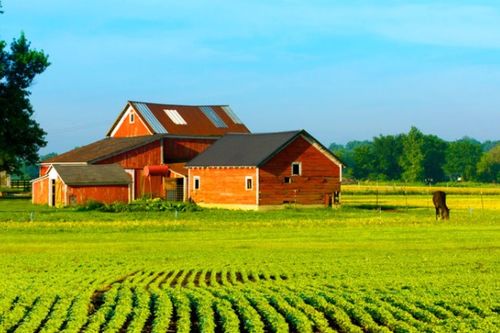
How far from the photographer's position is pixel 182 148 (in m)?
79.4

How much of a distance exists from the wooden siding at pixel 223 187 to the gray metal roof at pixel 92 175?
594cm

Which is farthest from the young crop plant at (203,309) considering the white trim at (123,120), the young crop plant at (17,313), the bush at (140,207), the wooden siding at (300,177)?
the white trim at (123,120)

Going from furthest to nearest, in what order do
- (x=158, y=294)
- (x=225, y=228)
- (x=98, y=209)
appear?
1. (x=98, y=209)
2. (x=225, y=228)
3. (x=158, y=294)

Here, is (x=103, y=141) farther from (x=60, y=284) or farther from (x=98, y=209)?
(x=60, y=284)

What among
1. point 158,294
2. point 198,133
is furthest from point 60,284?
point 198,133

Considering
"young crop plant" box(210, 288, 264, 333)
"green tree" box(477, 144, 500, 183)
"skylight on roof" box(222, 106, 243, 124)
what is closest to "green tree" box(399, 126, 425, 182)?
"green tree" box(477, 144, 500, 183)

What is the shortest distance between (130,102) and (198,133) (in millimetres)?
7461

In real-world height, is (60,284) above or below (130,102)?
below

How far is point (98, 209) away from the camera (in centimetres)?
6116

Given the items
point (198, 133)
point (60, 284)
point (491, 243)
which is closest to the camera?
point (60, 284)

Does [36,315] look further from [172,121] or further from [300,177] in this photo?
[172,121]

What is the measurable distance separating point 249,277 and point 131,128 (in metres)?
60.3

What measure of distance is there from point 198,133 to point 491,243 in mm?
48752

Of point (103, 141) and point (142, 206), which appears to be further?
point (103, 141)
